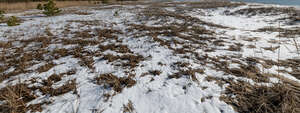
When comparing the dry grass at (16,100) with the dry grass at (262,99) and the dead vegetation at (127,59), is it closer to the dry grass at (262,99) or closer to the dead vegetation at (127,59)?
the dead vegetation at (127,59)

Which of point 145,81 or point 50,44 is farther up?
point 50,44

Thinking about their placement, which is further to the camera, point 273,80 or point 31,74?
point 31,74

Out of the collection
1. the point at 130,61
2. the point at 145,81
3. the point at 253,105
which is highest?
the point at 130,61

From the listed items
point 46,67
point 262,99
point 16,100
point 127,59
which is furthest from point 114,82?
point 262,99

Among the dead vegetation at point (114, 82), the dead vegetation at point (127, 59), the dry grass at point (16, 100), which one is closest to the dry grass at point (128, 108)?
the dead vegetation at point (114, 82)

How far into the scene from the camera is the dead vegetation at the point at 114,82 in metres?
2.48

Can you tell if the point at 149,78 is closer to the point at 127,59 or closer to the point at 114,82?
the point at 114,82

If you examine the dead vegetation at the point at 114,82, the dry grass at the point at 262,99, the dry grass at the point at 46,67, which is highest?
the dry grass at the point at 46,67

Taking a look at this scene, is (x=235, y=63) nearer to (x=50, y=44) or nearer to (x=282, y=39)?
(x=282, y=39)

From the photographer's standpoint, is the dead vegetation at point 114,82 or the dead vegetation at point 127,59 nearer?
the dead vegetation at point 114,82

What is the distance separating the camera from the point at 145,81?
8.80 ft

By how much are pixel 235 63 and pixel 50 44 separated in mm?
6202

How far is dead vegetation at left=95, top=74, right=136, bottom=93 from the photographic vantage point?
2481mm

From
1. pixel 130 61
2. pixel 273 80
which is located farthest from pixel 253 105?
pixel 130 61
